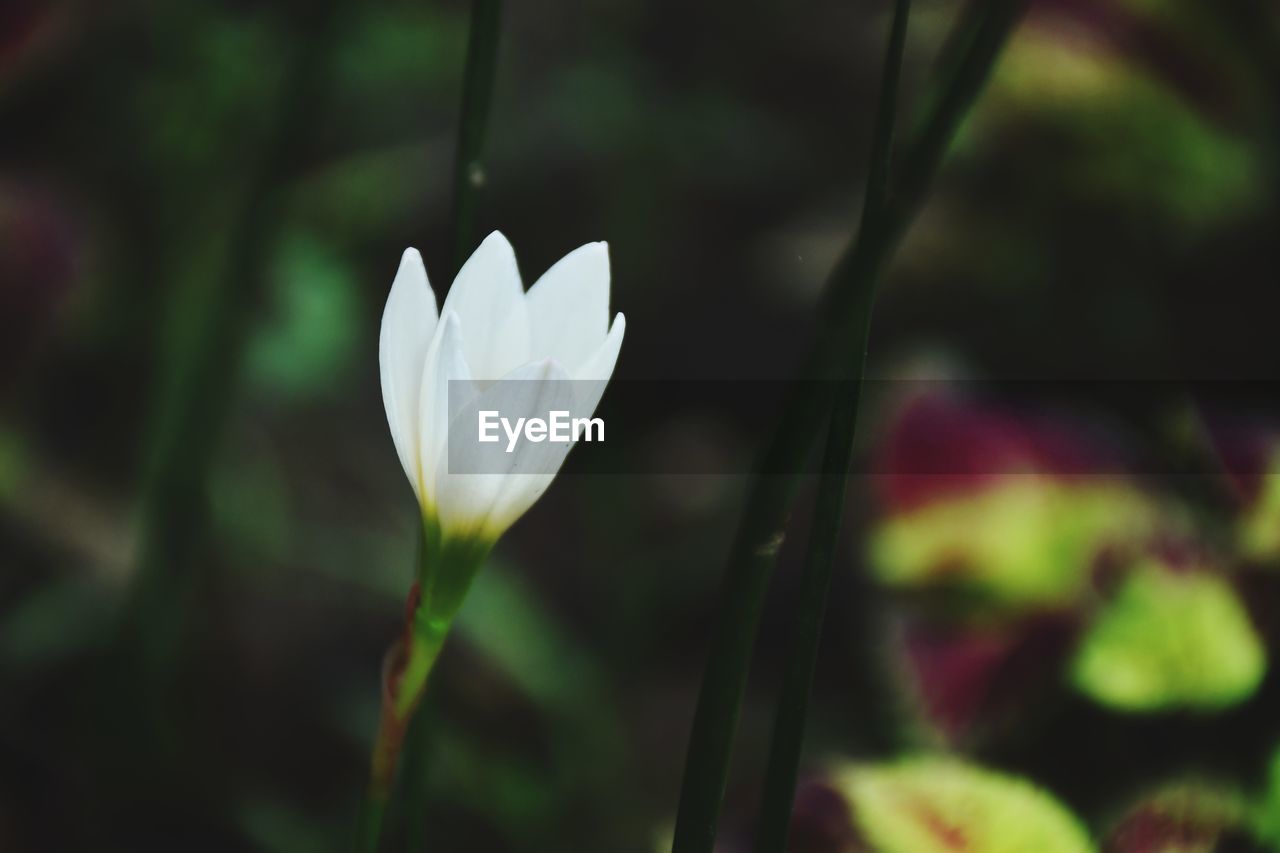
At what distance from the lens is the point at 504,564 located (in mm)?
1018

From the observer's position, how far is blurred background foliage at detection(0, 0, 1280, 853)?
0.63 metres

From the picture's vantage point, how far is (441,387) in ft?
0.99

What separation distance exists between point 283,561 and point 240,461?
0.31 feet

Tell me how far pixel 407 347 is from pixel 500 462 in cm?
4

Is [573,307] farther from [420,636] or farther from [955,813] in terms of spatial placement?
[955,813]

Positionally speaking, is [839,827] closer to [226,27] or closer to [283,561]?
[283,561]

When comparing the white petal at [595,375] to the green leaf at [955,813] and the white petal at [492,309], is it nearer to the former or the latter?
the white petal at [492,309]

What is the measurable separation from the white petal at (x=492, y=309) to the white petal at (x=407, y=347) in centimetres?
1

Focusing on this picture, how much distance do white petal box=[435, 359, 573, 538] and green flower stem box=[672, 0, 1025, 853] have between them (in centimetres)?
5

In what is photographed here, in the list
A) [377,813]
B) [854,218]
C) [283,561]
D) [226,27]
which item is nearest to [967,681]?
[377,813]

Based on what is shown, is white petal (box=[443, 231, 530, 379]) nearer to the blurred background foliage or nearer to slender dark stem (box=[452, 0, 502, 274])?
slender dark stem (box=[452, 0, 502, 274])

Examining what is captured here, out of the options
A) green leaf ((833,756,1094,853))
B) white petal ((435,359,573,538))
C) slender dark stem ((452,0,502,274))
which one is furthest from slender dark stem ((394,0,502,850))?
green leaf ((833,756,1094,853))

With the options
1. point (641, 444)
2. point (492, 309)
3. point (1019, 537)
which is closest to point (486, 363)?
point (492, 309)

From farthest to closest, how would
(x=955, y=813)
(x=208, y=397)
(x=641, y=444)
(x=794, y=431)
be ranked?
(x=641, y=444)
(x=208, y=397)
(x=955, y=813)
(x=794, y=431)
